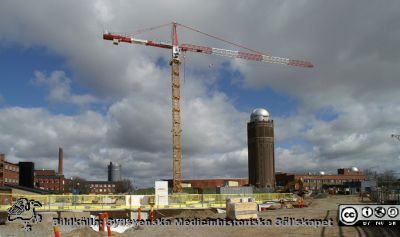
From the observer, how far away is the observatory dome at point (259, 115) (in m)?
140

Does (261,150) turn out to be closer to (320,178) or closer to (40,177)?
(320,178)

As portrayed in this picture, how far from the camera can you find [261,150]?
445 ft

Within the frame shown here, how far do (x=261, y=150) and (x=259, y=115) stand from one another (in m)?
11.7

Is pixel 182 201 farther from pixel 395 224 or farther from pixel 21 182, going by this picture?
pixel 21 182

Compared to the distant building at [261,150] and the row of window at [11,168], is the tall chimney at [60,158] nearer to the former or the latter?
the row of window at [11,168]

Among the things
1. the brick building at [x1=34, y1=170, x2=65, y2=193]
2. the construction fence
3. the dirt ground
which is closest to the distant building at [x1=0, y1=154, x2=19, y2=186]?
the brick building at [x1=34, y1=170, x2=65, y2=193]

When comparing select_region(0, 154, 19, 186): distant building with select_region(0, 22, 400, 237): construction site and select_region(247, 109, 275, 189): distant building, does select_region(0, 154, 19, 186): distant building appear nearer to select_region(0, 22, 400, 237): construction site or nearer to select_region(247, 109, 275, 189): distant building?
select_region(0, 22, 400, 237): construction site

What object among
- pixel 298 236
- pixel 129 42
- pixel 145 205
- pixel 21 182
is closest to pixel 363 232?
pixel 298 236

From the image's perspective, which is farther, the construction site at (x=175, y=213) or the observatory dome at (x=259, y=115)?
the observatory dome at (x=259, y=115)

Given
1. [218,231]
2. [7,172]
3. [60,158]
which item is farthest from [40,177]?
[218,231]

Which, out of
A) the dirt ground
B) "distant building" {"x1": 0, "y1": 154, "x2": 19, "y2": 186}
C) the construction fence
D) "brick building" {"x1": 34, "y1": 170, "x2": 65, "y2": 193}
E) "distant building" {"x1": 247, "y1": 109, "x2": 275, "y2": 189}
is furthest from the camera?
"brick building" {"x1": 34, "y1": 170, "x2": 65, "y2": 193}

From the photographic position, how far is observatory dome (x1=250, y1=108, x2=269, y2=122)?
140m

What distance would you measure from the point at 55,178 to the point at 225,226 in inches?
5934

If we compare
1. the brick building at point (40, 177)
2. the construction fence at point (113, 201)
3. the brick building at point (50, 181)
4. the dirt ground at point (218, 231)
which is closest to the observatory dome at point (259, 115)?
the brick building at point (40, 177)
